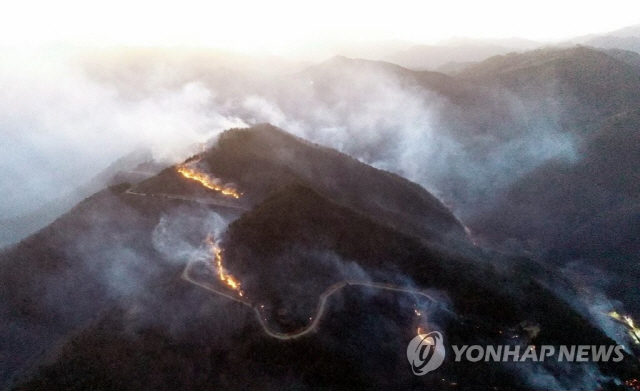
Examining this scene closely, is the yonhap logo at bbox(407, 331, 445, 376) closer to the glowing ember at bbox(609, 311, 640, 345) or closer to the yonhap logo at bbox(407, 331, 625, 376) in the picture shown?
the yonhap logo at bbox(407, 331, 625, 376)

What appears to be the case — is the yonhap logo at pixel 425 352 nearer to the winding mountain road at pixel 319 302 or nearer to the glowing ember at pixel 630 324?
the winding mountain road at pixel 319 302

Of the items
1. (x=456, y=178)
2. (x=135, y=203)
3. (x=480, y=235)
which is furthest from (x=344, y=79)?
(x=135, y=203)

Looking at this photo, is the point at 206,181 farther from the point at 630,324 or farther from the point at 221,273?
the point at 630,324

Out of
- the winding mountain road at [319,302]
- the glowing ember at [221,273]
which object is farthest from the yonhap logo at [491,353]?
the glowing ember at [221,273]

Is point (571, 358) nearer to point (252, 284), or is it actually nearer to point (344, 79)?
point (252, 284)

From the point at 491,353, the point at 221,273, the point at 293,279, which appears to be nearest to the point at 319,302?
the point at 293,279

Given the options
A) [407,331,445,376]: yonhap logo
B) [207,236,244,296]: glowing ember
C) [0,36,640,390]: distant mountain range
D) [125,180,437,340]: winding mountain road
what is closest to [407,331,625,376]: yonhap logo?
[407,331,445,376]: yonhap logo
